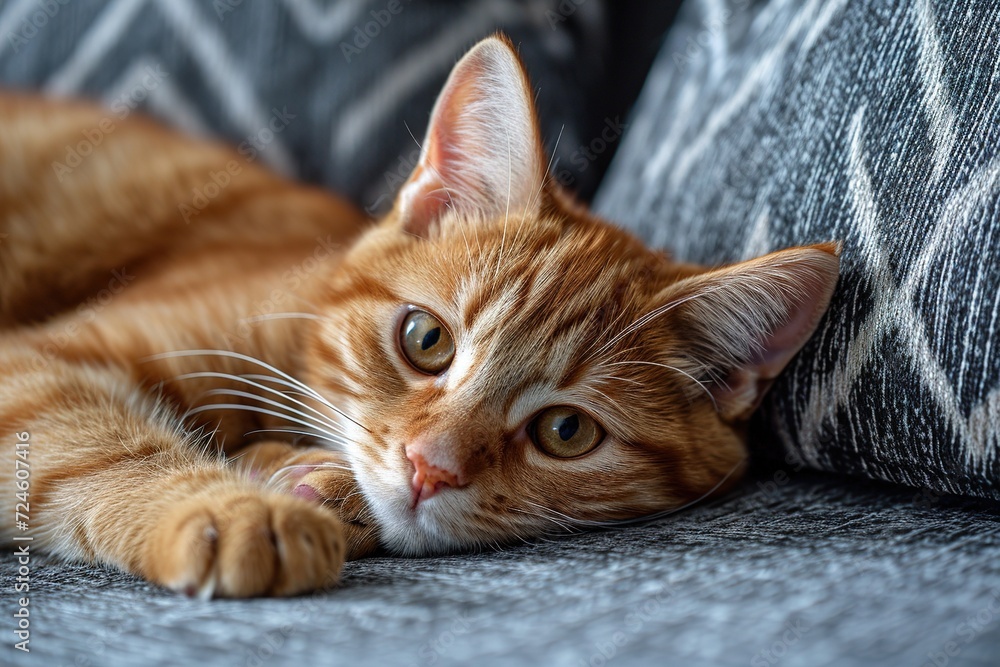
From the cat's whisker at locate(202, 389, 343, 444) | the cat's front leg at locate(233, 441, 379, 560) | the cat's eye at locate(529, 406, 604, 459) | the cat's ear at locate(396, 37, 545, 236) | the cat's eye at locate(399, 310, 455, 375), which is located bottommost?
the cat's front leg at locate(233, 441, 379, 560)

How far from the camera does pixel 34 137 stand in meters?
1.84

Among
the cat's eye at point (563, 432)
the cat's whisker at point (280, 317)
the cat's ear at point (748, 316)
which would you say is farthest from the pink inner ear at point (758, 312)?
the cat's whisker at point (280, 317)

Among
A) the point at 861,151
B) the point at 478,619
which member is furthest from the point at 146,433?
the point at 861,151

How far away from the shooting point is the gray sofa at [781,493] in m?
0.68

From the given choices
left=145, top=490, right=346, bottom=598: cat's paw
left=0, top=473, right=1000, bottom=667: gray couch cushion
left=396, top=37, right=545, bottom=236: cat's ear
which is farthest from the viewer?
left=396, top=37, right=545, bottom=236: cat's ear

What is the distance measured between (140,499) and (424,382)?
0.39 metres

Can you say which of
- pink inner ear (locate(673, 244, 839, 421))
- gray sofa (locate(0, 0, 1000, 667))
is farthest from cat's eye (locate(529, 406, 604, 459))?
pink inner ear (locate(673, 244, 839, 421))

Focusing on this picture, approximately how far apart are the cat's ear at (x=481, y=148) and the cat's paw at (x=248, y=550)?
2.06 ft

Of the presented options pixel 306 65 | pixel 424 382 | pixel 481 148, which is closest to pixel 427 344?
pixel 424 382

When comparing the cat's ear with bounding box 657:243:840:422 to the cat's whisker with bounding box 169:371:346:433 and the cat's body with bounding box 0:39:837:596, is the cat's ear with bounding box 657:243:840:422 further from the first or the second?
the cat's whisker with bounding box 169:371:346:433

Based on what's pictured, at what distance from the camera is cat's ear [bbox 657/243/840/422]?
108cm

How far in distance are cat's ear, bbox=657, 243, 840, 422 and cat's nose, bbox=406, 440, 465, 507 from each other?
1.33 feet

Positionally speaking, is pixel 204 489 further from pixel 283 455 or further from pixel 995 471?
pixel 995 471

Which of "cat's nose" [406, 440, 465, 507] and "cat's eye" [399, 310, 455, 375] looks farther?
"cat's eye" [399, 310, 455, 375]
